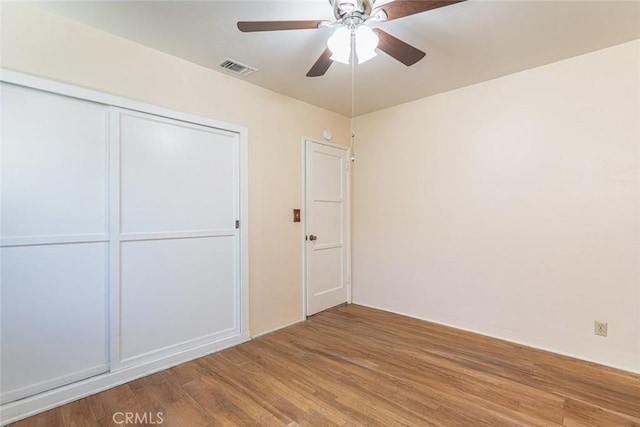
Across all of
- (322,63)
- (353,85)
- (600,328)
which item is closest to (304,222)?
(353,85)

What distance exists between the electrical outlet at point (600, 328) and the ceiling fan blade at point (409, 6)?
2697 mm

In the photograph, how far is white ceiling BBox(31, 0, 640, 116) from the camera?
192 centimetres

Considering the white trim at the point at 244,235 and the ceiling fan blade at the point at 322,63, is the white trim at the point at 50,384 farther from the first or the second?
the ceiling fan blade at the point at 322,63

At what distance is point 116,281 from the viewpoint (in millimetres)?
2209

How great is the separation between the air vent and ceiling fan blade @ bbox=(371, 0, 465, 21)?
1.47 metres

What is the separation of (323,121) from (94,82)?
7.64ft

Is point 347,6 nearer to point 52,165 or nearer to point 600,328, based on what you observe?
point 52,165

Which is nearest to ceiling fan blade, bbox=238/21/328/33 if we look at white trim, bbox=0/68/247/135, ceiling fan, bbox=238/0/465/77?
ceiling fan, bbox=238/0/465/77

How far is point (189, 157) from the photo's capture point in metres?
2.61

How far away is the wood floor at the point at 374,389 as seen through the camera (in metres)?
1.83

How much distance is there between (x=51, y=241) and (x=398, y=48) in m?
2.54

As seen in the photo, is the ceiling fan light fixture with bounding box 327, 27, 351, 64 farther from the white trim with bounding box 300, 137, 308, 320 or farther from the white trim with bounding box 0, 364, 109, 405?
the white trim with bounding box 0, 364, 109, 405

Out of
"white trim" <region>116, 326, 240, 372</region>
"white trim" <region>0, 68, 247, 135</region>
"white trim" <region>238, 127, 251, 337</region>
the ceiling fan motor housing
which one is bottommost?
"white trim" <region>116, 326, 240, 372</region>

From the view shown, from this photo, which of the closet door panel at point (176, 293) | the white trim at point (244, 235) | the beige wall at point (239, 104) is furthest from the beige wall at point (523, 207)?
the closet door panel at point (176, 293)
